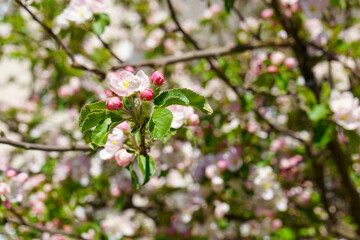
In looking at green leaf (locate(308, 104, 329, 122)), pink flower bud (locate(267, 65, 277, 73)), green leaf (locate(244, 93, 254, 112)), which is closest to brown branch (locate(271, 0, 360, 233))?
pink flower bud (locate(267, 65, 277, 73))

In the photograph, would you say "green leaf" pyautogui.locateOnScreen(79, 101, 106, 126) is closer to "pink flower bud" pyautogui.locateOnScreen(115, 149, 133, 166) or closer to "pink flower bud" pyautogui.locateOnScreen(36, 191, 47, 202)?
"pink flower bud" pyautogui.locateOnScreen(115, 149, 133, 166)

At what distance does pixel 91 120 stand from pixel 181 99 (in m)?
0.22

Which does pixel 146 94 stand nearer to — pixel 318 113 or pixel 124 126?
pixel 124 126

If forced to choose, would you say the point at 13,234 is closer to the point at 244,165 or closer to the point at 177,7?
the point at 244,165

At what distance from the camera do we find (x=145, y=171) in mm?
888

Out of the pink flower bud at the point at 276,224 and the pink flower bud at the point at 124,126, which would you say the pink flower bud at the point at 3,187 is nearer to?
the pink flower bud at the point at 124,126

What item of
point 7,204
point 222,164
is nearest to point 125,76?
point 7,204

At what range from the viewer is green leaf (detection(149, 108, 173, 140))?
0.74 meters

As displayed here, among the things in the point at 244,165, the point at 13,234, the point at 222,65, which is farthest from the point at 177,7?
the point at 13,234

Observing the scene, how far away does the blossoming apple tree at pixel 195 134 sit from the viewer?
40.4 inches

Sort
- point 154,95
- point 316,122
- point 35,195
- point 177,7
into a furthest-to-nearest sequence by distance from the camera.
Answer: point 177,7 < point 35,195 < point 316,122 < point 154,95

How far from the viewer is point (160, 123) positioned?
2.48ft

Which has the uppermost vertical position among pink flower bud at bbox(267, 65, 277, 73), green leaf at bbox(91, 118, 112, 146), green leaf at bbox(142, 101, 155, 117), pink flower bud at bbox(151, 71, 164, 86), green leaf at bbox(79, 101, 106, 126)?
pink flower bud at bbox(267, 65, 277, 73)

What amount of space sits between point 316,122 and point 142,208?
1439 millimetres
